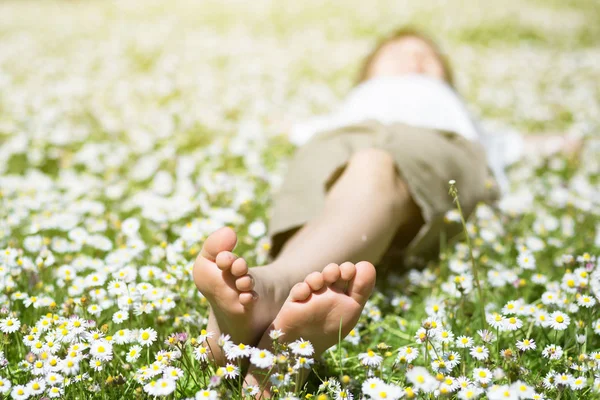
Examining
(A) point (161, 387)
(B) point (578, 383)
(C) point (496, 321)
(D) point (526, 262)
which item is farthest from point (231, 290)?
(D) point (526, 262)

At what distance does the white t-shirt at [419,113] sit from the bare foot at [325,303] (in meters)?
1.61

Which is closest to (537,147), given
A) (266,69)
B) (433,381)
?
(433,381)

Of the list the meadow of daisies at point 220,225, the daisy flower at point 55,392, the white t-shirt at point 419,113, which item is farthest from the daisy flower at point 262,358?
the white t-shirt at point 419,113

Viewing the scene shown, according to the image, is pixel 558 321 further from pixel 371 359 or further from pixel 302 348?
pixel 302 348

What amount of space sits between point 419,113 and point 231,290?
210cm

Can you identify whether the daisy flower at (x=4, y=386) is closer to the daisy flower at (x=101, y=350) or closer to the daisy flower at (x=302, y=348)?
the daisy flower at (x=101, y=350)

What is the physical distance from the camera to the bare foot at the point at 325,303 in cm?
137

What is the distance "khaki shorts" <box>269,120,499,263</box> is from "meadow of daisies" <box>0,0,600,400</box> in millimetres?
130

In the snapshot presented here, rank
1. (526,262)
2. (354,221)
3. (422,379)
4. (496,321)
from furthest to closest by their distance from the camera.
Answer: (526,262) → (354,221) → (496,321) → (422,379)

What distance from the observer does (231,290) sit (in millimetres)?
1355

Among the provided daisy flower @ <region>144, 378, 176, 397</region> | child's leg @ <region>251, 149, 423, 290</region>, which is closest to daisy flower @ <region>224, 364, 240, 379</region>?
daisy flower @ <region>144, 378, 176, 397</region>

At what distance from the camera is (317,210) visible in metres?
2.02

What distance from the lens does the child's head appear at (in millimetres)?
3906

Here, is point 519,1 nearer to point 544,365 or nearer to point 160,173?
point 160,173
